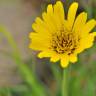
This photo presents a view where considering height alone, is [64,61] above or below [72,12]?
below

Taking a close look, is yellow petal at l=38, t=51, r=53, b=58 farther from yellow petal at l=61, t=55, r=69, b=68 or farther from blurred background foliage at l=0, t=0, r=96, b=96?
blurred background foliage at l=0, t=0, r=96, b=96

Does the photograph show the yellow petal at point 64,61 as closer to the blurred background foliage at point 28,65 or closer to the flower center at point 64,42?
the flower center at point 64,42

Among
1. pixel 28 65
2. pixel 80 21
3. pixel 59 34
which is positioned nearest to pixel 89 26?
pixel 80 21

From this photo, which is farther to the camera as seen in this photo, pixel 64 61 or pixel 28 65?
pixel 28 65

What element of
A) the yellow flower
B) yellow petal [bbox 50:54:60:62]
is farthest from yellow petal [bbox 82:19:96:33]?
yellow petal [bbox 50:54:60:62]

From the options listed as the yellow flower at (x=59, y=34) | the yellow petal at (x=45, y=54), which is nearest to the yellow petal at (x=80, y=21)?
the yellow flower at (x=59, y=34)

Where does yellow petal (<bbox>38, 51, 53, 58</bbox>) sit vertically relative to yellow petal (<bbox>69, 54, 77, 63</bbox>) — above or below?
above

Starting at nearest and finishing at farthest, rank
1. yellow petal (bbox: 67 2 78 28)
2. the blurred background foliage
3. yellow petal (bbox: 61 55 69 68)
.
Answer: yellow petal (bbox: 61 55 69 68)
yellow petal (bbox: 67 2 78 28)
the blurred background foliage

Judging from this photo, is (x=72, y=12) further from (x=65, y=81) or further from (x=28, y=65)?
(x=28, y=65)
